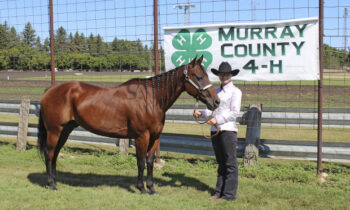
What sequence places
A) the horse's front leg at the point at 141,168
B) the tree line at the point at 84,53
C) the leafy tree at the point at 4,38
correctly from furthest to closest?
the leafy tree at the point at 4,38 < the tree line at the point at 84,53 < the horse's front leg at the point at 141,168

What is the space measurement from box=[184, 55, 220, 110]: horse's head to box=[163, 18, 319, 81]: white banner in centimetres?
146

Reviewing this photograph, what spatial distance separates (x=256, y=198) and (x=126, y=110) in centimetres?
245

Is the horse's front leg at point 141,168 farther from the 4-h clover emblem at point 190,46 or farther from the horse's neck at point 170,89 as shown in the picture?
the 4-h clover emblem at point 190,46

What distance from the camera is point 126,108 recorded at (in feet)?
17.5

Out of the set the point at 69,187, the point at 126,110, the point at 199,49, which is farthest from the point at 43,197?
the point at 199,49

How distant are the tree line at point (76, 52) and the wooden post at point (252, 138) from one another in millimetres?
2390

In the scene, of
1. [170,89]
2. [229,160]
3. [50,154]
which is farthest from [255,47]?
[50,154]

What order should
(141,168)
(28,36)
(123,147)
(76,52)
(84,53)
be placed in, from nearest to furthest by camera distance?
1. (141,168)
2. (123,147)
3. (84,53)
4. (76,52)
5. (28,36)

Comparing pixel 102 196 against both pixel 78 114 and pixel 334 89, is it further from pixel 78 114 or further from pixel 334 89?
pixel 334 89

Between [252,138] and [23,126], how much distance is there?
5859mm

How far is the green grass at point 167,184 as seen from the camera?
15.8ft

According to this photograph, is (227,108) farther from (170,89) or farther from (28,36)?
(28,36)

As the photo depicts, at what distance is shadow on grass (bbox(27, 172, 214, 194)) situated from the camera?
581 centimetres

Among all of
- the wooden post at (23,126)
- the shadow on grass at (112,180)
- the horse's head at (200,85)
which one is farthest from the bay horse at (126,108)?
the wooden post at (23,126)
